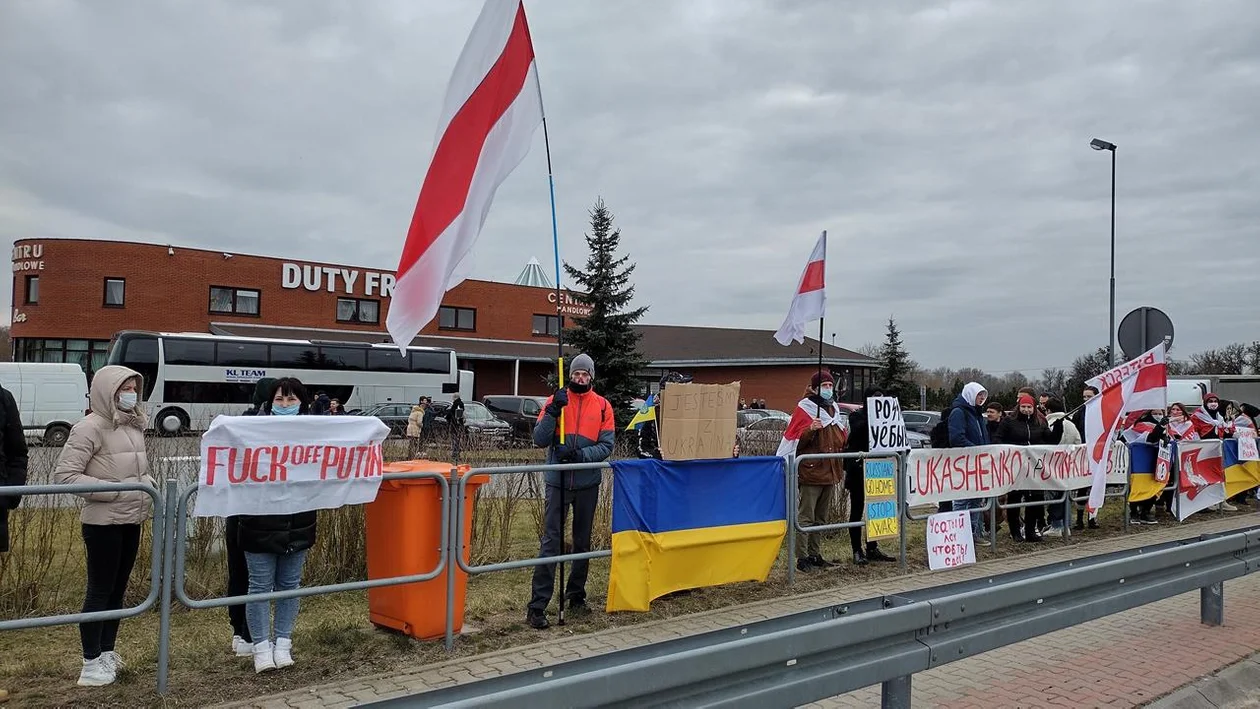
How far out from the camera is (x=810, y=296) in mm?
12188

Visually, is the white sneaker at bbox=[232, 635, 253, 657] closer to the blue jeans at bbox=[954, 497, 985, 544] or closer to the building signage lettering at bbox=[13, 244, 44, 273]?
the blue jeans at bbox=[954, 497, 985, 544]

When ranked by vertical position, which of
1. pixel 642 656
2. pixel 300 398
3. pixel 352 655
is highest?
pixel 300 398

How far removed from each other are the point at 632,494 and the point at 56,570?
15.5 feet

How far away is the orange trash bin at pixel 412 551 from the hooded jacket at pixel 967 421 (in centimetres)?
599

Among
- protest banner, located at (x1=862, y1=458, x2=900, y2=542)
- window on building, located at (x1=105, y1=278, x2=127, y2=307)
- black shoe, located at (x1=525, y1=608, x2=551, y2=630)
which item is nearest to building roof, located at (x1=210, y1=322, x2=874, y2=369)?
window on building, located at (x1=105, y1=278, x2=127, y2=307)

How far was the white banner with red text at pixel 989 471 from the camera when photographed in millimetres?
9055

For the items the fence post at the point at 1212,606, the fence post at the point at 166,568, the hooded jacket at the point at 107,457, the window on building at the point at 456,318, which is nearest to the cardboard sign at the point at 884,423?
the fence post at the point at 1212,606

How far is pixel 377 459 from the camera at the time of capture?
573 cm

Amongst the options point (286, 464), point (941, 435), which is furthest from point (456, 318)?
point (286, 464)

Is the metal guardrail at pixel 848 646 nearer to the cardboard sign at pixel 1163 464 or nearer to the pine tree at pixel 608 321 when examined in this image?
the cardboard sign at pixel 1163 464

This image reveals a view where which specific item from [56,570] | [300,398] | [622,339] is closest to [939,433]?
[300,398]

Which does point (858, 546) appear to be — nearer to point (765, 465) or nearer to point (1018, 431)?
point (765, 465)

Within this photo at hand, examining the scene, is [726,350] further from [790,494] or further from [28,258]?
[790,494]

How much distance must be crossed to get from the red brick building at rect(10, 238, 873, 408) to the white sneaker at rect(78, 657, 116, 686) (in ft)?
98.6
